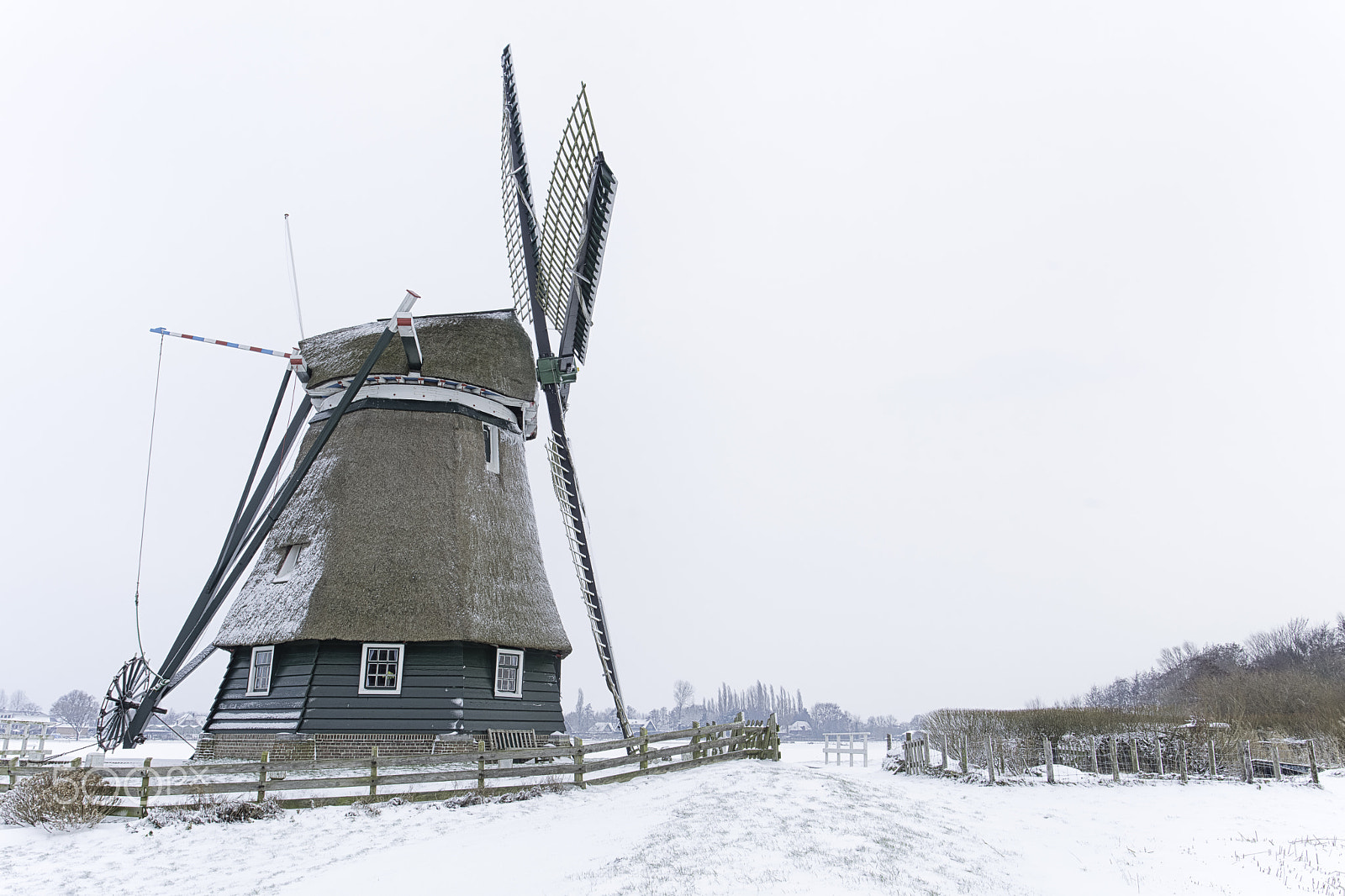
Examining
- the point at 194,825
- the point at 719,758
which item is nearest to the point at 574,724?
→ the point at 719,758

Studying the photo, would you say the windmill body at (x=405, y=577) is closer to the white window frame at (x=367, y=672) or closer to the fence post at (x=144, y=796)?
the white window frame at (x=367, y=672)

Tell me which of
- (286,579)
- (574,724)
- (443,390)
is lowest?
(574,724)

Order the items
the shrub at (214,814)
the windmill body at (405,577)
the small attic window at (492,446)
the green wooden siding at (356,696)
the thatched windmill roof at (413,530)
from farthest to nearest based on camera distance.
→ the small attic window at (492,446) → the thatched windmill roof at (413,530) → the windmill body at (405,577) → the green wooden siding at (356,696) → the shrub at (214,814)

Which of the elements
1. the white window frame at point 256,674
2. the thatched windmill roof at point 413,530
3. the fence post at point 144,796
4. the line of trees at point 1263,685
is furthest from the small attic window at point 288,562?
the line of trees at point 1263,685

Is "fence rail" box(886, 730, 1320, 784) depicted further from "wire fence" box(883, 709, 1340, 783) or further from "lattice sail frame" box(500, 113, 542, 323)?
"lattice sail frame" box(500, 113, 542, 323)

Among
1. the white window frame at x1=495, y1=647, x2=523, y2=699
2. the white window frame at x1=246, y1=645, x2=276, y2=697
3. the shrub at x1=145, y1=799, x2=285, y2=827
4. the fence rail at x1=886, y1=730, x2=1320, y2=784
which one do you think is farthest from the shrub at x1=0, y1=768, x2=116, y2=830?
the fence rail at x1=886, y1=730, x2=1320, y2=784

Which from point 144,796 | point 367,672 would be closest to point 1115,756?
point 367,672

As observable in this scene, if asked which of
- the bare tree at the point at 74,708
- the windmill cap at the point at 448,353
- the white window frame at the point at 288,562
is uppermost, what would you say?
the windmill cap at the point at 448,353

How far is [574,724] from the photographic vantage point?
94750 mm

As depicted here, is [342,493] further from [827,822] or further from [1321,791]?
[1321,791]

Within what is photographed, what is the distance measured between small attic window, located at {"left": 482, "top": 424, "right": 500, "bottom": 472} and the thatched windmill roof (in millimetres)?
154

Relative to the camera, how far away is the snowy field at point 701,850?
8672 mm

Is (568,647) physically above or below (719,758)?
above

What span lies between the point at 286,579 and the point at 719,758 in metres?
9.61
